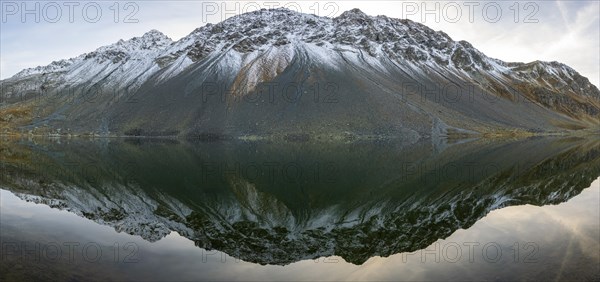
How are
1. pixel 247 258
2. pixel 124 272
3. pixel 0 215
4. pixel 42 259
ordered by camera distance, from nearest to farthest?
pixel 124 272 < pixel 42 259 < pixel 247 258 < pixel 0 215

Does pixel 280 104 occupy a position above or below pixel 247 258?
above

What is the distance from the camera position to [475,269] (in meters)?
19.6

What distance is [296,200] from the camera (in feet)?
126

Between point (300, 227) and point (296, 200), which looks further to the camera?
point (296, 200)

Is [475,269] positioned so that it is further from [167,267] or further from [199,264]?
[167,267]

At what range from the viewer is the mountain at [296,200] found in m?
25.5

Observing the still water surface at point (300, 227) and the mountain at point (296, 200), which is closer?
the still water surface at point (300, 227)

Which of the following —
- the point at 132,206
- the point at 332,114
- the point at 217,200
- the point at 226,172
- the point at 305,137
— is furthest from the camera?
the point at 332,114

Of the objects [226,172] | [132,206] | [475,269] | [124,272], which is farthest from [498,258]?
[226,172]

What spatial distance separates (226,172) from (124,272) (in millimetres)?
39300

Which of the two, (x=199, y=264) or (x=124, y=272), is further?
(x=199, y=264)

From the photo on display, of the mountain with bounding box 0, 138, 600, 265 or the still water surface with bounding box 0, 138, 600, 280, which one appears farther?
the mountain with bounding box 0, 138, 600, 265

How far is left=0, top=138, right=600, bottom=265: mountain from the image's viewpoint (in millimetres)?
25516

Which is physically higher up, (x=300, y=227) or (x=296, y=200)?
(x=296, y=200)
